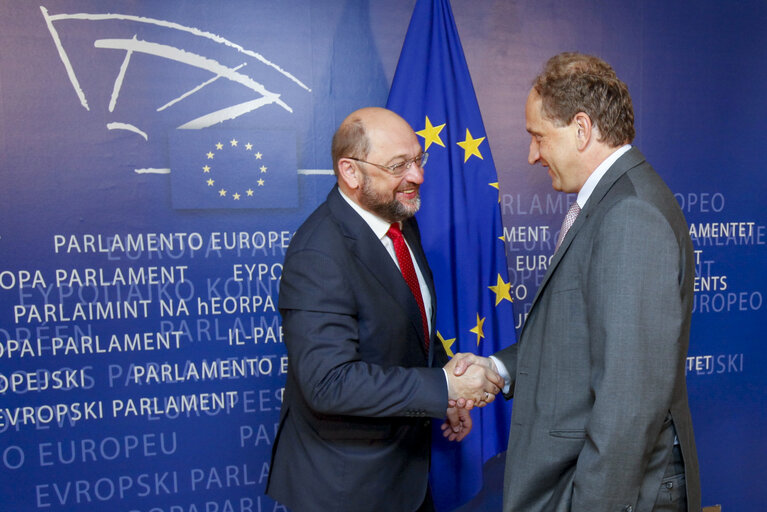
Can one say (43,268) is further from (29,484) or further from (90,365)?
(29,484)

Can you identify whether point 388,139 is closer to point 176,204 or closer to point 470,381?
point 470,381

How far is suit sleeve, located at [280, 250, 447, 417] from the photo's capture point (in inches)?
59.0

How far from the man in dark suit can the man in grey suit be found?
0.33m

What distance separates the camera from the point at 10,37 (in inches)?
86.7

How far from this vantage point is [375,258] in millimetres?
1653

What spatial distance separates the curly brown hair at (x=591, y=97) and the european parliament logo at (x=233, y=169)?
4.44 ft

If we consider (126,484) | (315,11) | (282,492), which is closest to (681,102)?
(315,11)

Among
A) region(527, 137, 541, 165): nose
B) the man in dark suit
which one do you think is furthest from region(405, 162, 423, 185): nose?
region(527, 137, 541, 165): nose

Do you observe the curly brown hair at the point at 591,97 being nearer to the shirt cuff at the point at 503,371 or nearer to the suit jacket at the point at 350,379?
the suit jacket at the point at 350,379

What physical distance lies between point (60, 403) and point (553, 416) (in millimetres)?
2057

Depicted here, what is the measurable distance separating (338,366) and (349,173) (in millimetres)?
635

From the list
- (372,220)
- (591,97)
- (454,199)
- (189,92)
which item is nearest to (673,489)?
(591,97)

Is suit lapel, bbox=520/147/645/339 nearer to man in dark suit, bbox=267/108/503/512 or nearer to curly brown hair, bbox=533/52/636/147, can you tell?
curly brown hair, bbox=533/52/636/147

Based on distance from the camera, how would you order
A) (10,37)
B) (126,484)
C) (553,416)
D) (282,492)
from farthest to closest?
(126,484) → (10,37) → (282,492) → (553,416)
